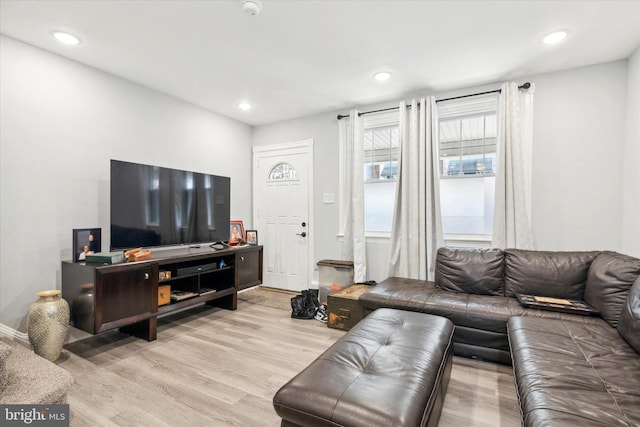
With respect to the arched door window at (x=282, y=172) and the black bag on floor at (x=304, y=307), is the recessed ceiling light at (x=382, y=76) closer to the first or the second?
the arched door window at (x=282, y=172)

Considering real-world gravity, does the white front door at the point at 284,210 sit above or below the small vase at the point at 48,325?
above

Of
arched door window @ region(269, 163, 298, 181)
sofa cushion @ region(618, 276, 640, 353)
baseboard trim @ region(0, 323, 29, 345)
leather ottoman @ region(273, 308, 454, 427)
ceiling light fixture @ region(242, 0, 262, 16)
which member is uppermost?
ceiling light fixture @ region(242, 0, 262, 16)

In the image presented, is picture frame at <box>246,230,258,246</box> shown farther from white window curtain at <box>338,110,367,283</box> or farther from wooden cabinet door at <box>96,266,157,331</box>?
wooden cabinet door at <box>96,266,157,331</box>

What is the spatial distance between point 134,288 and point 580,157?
4.38 meters

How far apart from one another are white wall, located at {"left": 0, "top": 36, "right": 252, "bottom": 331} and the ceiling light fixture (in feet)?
6.33

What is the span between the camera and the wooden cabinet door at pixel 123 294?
2.39m

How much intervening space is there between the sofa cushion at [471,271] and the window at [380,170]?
1035 mm

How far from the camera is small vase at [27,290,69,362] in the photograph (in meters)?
2.26

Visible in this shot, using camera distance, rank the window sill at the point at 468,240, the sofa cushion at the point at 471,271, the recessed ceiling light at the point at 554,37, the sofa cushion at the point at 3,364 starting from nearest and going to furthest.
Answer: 1. the sofa cushion at the point at 3,364
2. the recessed ceiling light at the point at 554,37
3. the sofa cushion at the point at 471,271
4. the window sill at the point at 468,240

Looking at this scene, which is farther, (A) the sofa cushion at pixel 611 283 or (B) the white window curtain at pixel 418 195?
(B) the white window curtain at pixel 418 195

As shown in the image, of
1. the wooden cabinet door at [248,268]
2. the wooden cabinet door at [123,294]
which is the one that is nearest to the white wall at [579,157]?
the wooden cabinet door at [248,268]

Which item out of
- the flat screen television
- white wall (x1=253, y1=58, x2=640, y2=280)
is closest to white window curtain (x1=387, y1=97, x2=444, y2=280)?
white wall (x1=253, y1=58, x2=640, y2=280)

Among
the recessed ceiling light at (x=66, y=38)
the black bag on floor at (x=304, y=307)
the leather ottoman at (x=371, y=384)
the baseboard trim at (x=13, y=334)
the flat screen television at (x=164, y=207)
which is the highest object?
the recessed ceiling light at (x=66, y=38)

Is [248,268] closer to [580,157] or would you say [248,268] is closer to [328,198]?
[328,198]
